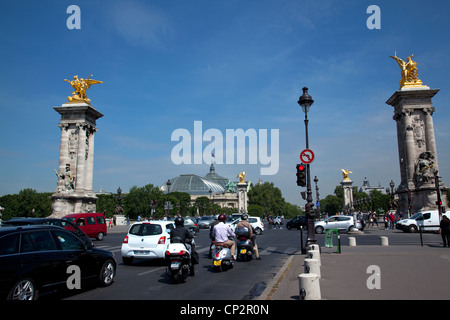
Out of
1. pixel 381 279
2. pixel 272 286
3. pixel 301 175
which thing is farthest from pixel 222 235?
pixel 301 175

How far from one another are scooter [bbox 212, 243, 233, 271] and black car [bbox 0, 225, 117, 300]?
3495mm

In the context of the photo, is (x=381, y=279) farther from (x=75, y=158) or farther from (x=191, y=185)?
(x=191, y=185)

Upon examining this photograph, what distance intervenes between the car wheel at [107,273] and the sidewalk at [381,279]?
3.85 metres

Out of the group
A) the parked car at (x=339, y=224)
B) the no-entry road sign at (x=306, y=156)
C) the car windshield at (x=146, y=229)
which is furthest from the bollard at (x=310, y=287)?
the parked car at (x=339, y=224)

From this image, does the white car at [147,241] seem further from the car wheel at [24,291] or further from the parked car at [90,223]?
the parked car at [90,223]

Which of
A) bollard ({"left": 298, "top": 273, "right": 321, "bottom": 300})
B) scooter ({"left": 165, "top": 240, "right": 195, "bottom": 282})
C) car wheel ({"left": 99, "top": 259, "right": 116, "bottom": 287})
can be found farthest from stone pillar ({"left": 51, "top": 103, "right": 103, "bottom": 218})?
bollard ({"left": 298, "top": 273, "right": 321, "bottom": 300})

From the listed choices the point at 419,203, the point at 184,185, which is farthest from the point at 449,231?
the point at 184,185

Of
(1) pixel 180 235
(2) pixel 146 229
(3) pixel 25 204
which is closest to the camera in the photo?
(1) pixel 180 235

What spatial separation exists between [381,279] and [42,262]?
7.56 m

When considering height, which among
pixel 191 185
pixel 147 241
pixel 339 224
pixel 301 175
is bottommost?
pixel 339 224

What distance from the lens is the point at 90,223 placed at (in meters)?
24.3

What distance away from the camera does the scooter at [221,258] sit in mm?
10789
